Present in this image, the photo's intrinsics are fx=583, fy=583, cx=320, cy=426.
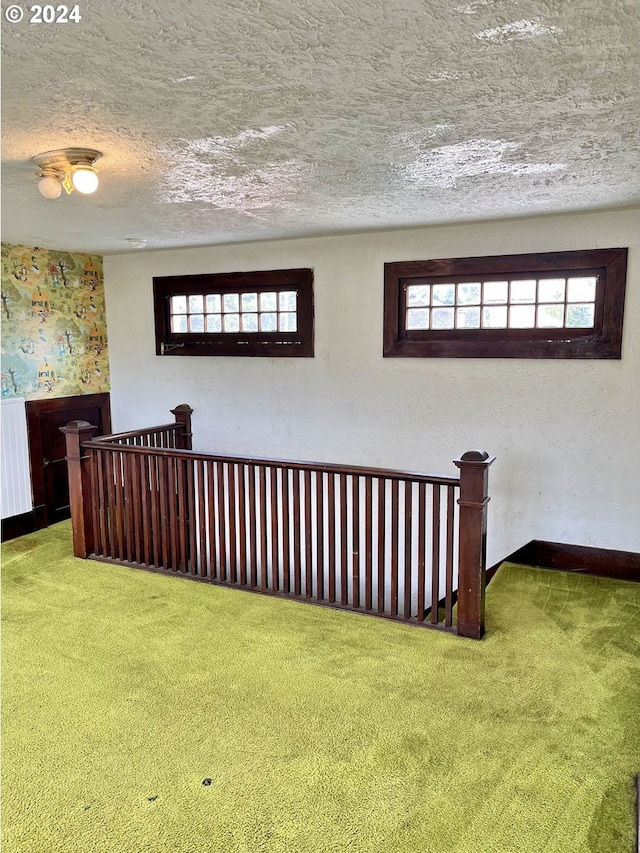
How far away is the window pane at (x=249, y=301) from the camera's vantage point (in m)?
4.89

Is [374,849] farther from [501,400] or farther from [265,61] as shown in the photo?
[501,400]

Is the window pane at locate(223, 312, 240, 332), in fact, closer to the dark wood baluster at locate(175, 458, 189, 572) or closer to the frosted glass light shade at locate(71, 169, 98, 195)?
the dark wood baluster at locate(175, 458, 189, 572)

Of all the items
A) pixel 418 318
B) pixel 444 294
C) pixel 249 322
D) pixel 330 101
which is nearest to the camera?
pixel 330 101

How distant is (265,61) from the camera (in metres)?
1.56

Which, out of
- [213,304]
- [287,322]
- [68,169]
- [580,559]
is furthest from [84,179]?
[580,559]

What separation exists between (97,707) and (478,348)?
10.3 feet

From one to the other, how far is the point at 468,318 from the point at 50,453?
3.57 m

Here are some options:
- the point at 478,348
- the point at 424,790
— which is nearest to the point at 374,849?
the point at 424,790

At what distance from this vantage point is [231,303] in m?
5.00

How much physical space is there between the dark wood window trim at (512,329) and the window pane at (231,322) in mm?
1354

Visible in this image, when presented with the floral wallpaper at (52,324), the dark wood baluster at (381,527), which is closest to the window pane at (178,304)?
the floral wallpaper at (52,324)

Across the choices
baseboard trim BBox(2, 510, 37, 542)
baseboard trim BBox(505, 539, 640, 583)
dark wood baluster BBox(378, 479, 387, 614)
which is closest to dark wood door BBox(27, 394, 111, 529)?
baseboard trim BBox(2, 510, 37, 542)

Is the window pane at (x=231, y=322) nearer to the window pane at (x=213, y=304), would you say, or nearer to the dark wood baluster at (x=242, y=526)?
the window pane at (x=213, y=304)

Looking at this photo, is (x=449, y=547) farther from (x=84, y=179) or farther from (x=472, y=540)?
(x=84, y=179)
